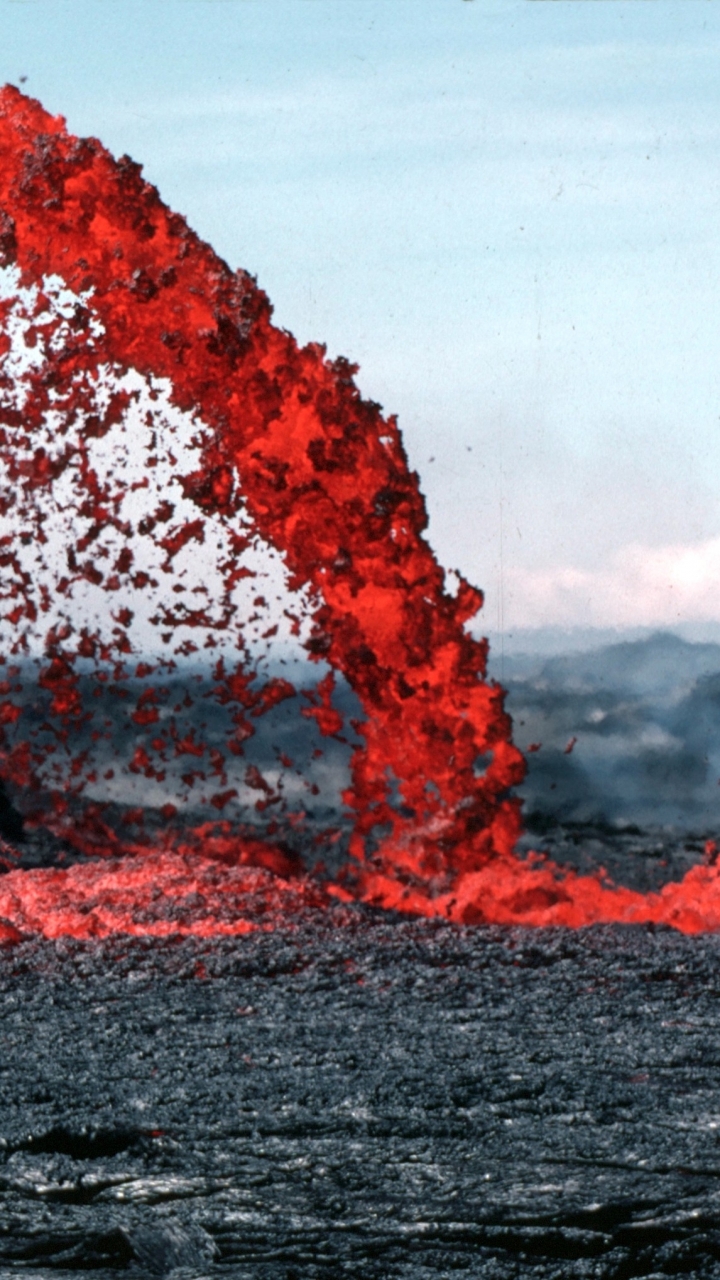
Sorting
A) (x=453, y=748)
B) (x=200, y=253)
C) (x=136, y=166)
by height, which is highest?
(x=136, y=166)

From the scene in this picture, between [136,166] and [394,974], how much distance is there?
15.8ft

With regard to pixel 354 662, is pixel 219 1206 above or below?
below

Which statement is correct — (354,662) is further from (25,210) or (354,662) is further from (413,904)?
(25,210)

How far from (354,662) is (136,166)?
2.97 m

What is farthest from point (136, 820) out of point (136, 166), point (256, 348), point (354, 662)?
Result: point (136, 166)

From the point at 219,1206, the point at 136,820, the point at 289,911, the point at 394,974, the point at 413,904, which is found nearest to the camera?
the point at 219,1206

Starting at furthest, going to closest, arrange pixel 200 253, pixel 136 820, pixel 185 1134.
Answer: pixel 136 820
pixel 200 253
pixel 185 1134

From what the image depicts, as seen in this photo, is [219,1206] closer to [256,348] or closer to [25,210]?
[256,348]

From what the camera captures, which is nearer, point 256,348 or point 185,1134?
point 185,1134

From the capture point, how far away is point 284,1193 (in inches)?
107

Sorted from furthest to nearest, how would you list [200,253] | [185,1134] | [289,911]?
[200,253] → [289,911] → [185,1134]

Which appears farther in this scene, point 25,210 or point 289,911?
point 25,210

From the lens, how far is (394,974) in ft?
15.8

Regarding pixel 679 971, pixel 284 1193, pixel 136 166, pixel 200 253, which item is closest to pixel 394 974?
pixel 679 971
